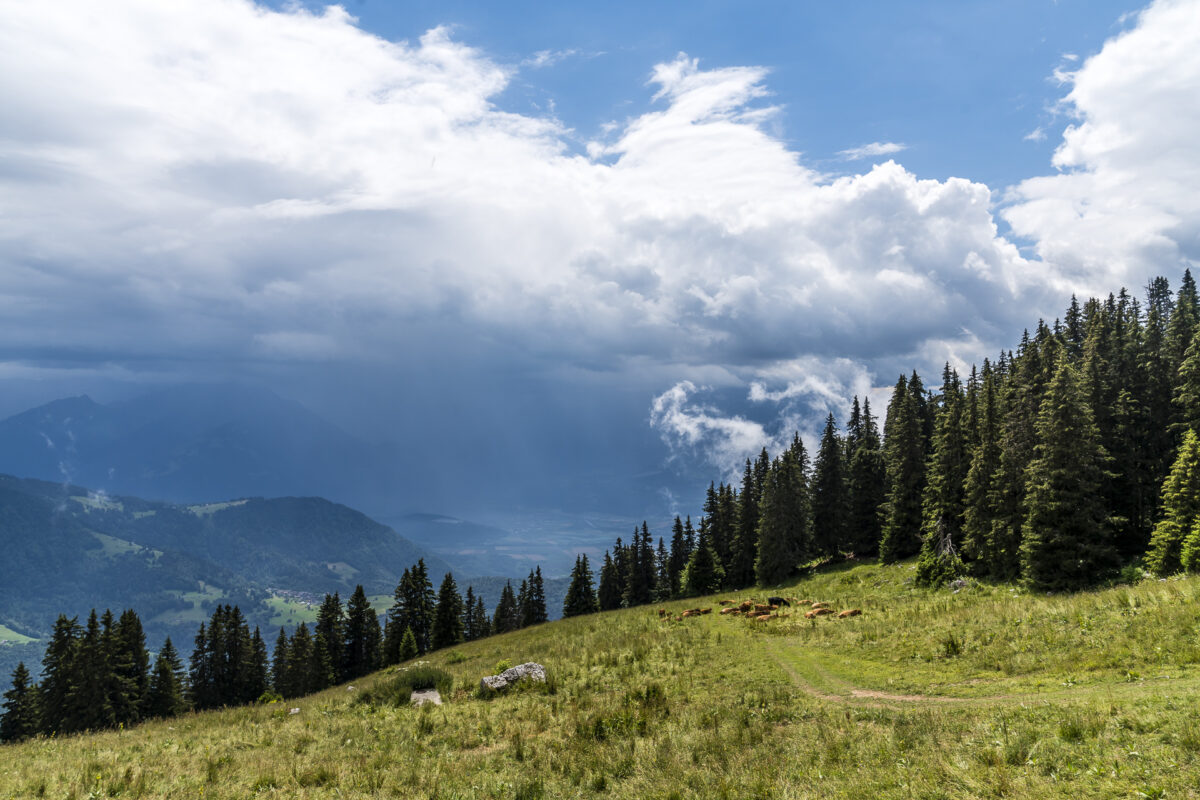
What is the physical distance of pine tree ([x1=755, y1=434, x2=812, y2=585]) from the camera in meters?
64.8

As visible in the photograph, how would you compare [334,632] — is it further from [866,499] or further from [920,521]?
[920,521]

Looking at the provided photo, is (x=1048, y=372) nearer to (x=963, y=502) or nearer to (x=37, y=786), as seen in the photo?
(x=963, y=502)

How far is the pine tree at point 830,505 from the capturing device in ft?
238

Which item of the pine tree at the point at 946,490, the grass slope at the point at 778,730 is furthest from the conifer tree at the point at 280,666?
the pine tree at the point at 946,490

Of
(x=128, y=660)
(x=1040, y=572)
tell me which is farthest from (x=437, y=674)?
(x=128, y=660)

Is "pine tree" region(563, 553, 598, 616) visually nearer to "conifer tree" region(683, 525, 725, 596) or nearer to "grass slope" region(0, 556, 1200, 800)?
"conifer tree" region(683, 525, 725, 596)

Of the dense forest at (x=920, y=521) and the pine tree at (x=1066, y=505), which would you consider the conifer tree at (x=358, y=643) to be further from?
the pine tree at (x=1066, y=505)

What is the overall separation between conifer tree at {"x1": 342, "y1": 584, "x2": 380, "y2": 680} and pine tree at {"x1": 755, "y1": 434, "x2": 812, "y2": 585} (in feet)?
184

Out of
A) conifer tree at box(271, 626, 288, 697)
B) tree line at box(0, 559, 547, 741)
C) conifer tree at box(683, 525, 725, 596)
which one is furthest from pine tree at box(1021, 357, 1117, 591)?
conifer tree at box(271, 626, 288, 697)

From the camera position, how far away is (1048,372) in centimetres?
5222

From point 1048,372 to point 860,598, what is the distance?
29706mm

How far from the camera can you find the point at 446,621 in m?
79.9

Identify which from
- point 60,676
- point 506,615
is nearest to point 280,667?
point 60,676

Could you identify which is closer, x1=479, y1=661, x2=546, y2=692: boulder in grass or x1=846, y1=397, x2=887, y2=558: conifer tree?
x1=479, y1=661, x2=546, y2=692: boulder in grass
